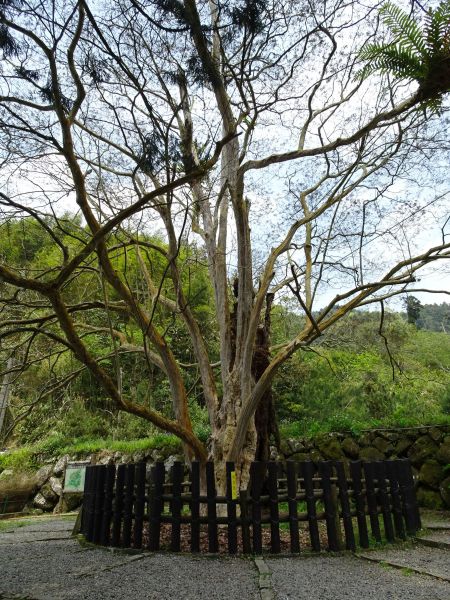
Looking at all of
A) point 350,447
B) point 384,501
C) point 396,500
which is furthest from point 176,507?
point 350,447

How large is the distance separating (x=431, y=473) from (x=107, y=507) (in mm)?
5118

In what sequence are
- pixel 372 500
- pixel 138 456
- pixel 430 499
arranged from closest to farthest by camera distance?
pixel 372 500 < pixel 430 499 < pixel 138 456

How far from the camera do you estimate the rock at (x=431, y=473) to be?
6.55m

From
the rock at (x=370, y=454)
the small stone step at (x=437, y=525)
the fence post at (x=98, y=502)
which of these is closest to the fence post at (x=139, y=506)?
the fence post at (x=98, y=502)

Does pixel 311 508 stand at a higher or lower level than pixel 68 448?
lower

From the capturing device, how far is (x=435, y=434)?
22.6 ft

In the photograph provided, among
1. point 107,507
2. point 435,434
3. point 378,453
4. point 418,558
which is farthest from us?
point 378,453

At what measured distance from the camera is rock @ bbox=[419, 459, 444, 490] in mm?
6551

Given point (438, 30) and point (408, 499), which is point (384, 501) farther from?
point (438, 30)

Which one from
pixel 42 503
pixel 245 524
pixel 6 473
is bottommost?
pixel 42 503

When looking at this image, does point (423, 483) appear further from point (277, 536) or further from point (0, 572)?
point (0, 572)

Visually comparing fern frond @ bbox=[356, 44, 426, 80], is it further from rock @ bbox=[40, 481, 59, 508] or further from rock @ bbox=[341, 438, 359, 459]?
rock @ bbox=[40, 481, 59, 508]

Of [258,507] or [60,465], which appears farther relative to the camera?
[60,465]

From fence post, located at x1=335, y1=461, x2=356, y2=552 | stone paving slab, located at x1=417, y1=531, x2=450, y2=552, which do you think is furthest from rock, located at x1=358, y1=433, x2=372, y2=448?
fence post, located at x1=335, y1=461, x2=356, y2=552
